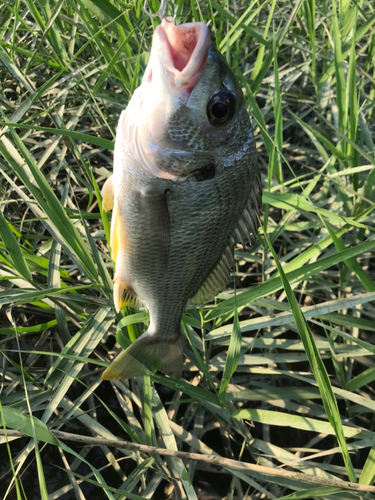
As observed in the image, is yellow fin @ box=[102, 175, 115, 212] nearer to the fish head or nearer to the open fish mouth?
the fish head

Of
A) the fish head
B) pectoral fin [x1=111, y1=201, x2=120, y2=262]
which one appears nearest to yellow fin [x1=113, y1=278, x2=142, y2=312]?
pectoral fin [x1=111, y1=201, x2=120, y2=262]

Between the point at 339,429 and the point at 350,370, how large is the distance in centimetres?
77

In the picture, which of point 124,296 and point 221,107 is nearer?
point 221,107

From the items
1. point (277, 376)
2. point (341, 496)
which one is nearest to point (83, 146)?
point (277, 376)

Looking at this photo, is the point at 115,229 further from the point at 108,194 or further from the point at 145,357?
the point at 145,357

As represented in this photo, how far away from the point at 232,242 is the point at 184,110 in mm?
523

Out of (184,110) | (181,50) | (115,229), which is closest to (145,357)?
(115,229)

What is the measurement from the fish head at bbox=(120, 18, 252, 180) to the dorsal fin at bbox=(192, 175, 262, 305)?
8.0 inches

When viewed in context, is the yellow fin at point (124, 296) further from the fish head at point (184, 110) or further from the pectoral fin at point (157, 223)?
the fish head at point (184, 110)

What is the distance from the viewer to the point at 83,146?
2.68 metres

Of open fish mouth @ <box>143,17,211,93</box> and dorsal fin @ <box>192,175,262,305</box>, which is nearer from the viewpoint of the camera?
open fish mouth @ <box>143,17,211,93</box>

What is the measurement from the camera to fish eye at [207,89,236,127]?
1.27m

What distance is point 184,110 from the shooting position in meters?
1.28

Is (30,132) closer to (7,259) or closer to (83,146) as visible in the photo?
(83,146)
